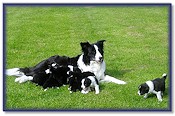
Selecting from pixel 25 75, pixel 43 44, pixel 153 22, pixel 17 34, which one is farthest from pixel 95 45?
pixel 153 22

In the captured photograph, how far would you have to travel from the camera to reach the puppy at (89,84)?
10838 mm

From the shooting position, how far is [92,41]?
639 inches

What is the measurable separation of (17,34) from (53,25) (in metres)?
1.48

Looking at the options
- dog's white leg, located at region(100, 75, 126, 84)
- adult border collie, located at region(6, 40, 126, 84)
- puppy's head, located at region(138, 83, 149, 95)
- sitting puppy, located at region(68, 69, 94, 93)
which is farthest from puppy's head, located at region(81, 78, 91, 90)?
puppy's head, located at region(138, 83, 149, 95)

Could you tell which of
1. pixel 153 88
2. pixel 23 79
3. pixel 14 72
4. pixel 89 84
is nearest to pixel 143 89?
pixel 153 88

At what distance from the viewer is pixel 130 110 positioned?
10.0m

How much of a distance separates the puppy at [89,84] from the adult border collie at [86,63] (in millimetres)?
536

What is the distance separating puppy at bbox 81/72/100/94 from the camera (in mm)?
10838

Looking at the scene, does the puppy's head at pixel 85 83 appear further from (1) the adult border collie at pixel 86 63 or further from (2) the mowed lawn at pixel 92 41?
(1) the adult border collie at pixel 86 63

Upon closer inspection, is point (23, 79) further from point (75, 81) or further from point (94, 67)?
point (94, 67)

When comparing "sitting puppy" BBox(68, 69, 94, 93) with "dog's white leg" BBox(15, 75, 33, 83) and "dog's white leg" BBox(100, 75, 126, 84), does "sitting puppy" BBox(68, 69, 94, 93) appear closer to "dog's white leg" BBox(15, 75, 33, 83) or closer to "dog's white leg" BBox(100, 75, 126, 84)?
"dog's white leg" BBox(100, 75, 126, 84)

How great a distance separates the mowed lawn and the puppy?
5.8 inches

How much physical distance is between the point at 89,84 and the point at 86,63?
88 centimetres

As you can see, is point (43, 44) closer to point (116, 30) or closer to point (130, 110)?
point (116, 30)
